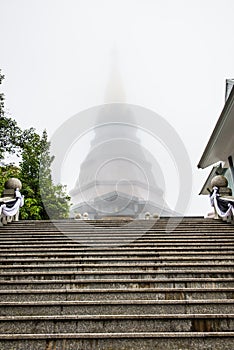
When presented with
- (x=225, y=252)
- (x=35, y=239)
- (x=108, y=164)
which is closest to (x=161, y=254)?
(x=225, y=252)

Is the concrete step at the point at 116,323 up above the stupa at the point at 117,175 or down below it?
below

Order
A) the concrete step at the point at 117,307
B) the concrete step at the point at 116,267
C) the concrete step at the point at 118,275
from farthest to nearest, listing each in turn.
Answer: the concrete step at the point at 116,267 < the concrete step at the point at 118,275 < the concrete step at the point at 117,307

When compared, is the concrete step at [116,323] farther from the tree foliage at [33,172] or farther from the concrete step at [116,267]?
the tree foliage at [33,172]

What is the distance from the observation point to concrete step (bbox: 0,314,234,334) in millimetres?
3744

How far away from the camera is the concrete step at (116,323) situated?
374cm

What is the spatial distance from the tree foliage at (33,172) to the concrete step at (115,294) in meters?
10.6

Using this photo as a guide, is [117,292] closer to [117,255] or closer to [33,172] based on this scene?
[117,255]

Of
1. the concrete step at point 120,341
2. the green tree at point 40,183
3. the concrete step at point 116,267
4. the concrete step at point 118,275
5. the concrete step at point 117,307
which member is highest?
the green tree at point 40,183

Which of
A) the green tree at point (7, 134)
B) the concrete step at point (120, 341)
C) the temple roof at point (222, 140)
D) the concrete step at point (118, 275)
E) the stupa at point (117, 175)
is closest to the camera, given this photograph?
the concrete step at point (120, 341)

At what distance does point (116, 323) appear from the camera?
12.5 feet

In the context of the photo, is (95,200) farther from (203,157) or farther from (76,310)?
(76,310)

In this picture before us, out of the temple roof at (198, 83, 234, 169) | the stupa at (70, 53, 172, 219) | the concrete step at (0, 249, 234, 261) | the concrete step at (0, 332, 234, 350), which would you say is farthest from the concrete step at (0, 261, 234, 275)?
the stupa at (70, 53, 172, 219)

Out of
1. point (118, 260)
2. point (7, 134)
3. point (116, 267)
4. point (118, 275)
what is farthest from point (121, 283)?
→ point (7, 134)

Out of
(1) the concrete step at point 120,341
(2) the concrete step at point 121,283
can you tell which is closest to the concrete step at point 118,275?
(2) the concrete step at point 121,283
